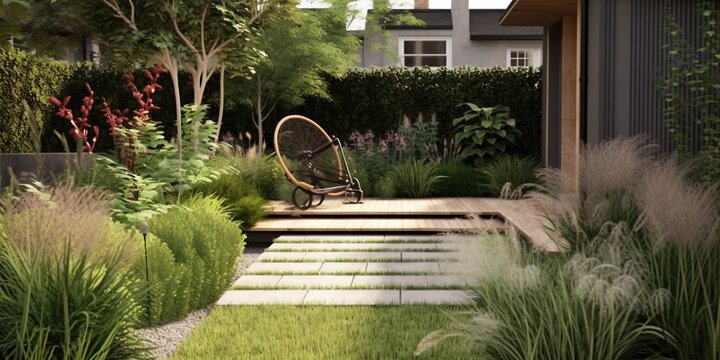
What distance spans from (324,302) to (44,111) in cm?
893

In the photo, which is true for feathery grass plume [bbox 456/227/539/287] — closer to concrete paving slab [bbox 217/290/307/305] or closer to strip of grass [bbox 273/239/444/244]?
concrete paving slab [bbox 217/290/307/305]

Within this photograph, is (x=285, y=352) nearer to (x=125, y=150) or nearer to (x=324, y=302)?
(x=324, y=302)

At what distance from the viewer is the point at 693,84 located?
6.32m

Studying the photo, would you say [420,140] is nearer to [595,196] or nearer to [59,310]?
[595,196]

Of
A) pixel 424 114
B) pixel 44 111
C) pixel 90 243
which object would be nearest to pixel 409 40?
pixel 424 114

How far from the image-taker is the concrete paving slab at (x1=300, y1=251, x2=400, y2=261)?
19.7ft

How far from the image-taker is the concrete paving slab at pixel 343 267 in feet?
17.8

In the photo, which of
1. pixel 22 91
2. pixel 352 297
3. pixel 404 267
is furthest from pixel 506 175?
pixel 22 91

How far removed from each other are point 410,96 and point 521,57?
27.6 feet

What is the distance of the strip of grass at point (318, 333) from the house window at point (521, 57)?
53.1 ft

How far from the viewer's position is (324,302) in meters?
4.45

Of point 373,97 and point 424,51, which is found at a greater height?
point 424,51

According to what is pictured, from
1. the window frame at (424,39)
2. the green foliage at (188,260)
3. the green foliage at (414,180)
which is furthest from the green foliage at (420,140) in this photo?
the window frame at (424,39)

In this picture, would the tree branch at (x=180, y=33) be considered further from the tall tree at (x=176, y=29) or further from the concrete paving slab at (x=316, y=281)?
the concrete paving slab at (x=316, y=281)
